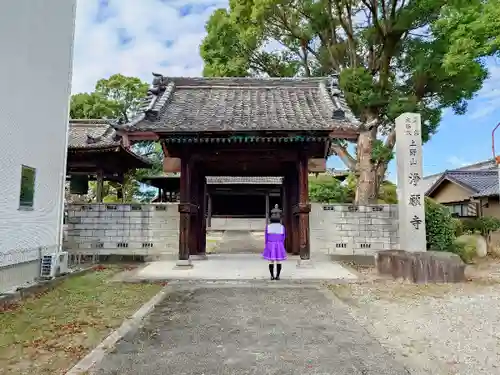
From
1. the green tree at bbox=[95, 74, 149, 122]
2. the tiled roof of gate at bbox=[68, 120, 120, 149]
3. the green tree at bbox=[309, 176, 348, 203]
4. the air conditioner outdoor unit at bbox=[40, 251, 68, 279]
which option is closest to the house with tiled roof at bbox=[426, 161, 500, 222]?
the green tree at bbox=[309, 176, 348, 203]

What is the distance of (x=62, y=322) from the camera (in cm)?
515

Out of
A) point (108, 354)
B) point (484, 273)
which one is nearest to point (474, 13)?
point (484, 273)

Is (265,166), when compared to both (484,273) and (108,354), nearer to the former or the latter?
(484,273)

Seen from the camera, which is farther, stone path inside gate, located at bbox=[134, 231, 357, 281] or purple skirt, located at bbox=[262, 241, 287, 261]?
stone path inside gate, located at bbox=[134, 231, 357, 281]

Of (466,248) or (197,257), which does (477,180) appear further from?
(197,257)

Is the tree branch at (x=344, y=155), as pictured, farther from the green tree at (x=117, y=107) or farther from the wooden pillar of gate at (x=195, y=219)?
the green tree at (x=117, y=107)

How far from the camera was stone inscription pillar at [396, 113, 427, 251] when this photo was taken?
9.86m

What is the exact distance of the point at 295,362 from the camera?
3.68 meters

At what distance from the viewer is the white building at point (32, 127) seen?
696 cm

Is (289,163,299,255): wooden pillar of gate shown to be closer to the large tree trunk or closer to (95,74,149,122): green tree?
the large tree trunk

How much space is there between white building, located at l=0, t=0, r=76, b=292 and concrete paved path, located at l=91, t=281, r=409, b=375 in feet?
12.3

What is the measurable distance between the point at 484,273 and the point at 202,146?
8.56 metres

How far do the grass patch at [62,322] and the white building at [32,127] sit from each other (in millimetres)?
1220

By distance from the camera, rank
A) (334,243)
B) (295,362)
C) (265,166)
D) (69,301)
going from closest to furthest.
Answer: (295,362) → (69,301) → (334,243) → (265,166)
